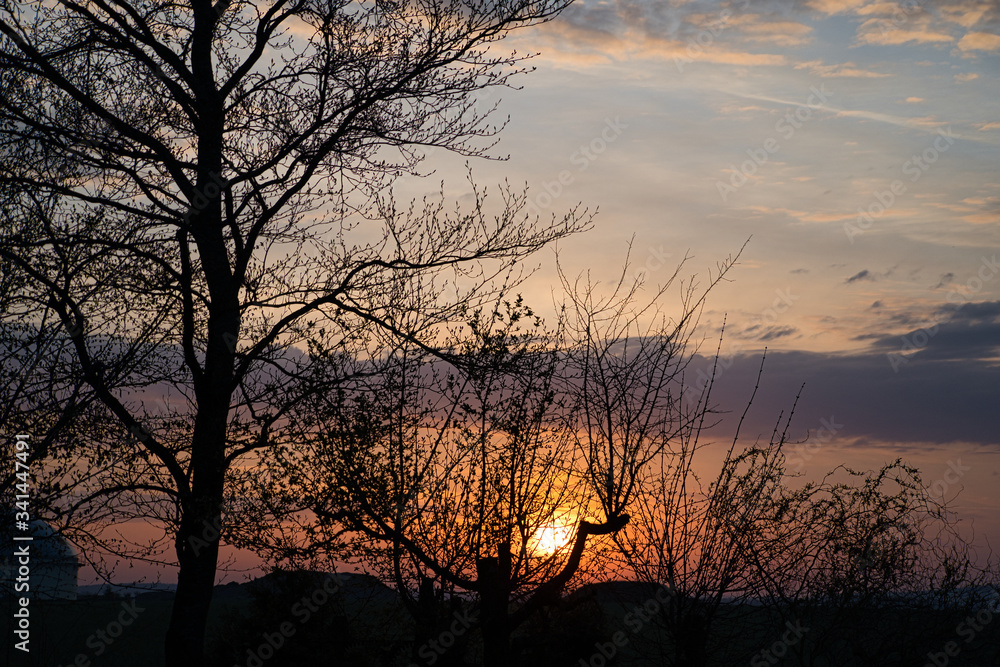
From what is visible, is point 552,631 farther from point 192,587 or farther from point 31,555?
point 31,555

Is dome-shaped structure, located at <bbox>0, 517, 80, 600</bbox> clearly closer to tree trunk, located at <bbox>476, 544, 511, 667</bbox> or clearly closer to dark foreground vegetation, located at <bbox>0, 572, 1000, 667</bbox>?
dark foreground vegetation, located at <bbox>0, 572, 1000, 667</bbox>

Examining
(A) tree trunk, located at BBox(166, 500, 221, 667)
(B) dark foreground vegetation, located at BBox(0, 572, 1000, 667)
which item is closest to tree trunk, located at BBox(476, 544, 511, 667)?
(B) dark foreground vegetation, located at BBox(0, 572, 1000, 667)

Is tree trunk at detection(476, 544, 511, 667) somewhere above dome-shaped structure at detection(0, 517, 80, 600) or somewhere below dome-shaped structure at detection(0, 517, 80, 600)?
below

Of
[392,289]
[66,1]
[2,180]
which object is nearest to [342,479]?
[392,289]

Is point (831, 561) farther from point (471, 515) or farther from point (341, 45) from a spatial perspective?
point (341, 45)

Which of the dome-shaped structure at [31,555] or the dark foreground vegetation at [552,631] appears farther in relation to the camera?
the dark foreground vegetation at [552,631]

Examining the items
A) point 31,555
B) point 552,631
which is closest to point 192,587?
point 31,555

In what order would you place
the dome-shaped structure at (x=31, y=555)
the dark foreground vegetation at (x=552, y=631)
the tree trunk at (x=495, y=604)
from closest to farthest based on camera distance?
1. the tree trunk at (x=495, y=604)
2. the dome-shaped structure at (x=31, y=555)
3. the dark foreground vegetation at (x=552, y=631)

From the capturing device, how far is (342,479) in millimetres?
10141

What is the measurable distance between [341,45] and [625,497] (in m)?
7.38

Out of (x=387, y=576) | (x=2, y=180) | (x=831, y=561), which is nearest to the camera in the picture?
(x=2, y=180)

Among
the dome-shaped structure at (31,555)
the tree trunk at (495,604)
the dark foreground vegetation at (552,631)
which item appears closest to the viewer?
the tree trunk at (495,604)

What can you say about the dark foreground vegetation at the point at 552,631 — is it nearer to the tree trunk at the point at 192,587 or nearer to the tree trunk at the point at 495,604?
the tree trunk at the point at 495,604

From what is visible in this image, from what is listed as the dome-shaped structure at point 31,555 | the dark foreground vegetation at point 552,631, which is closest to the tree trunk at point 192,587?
the dark foreground vegetation at point 552,631
